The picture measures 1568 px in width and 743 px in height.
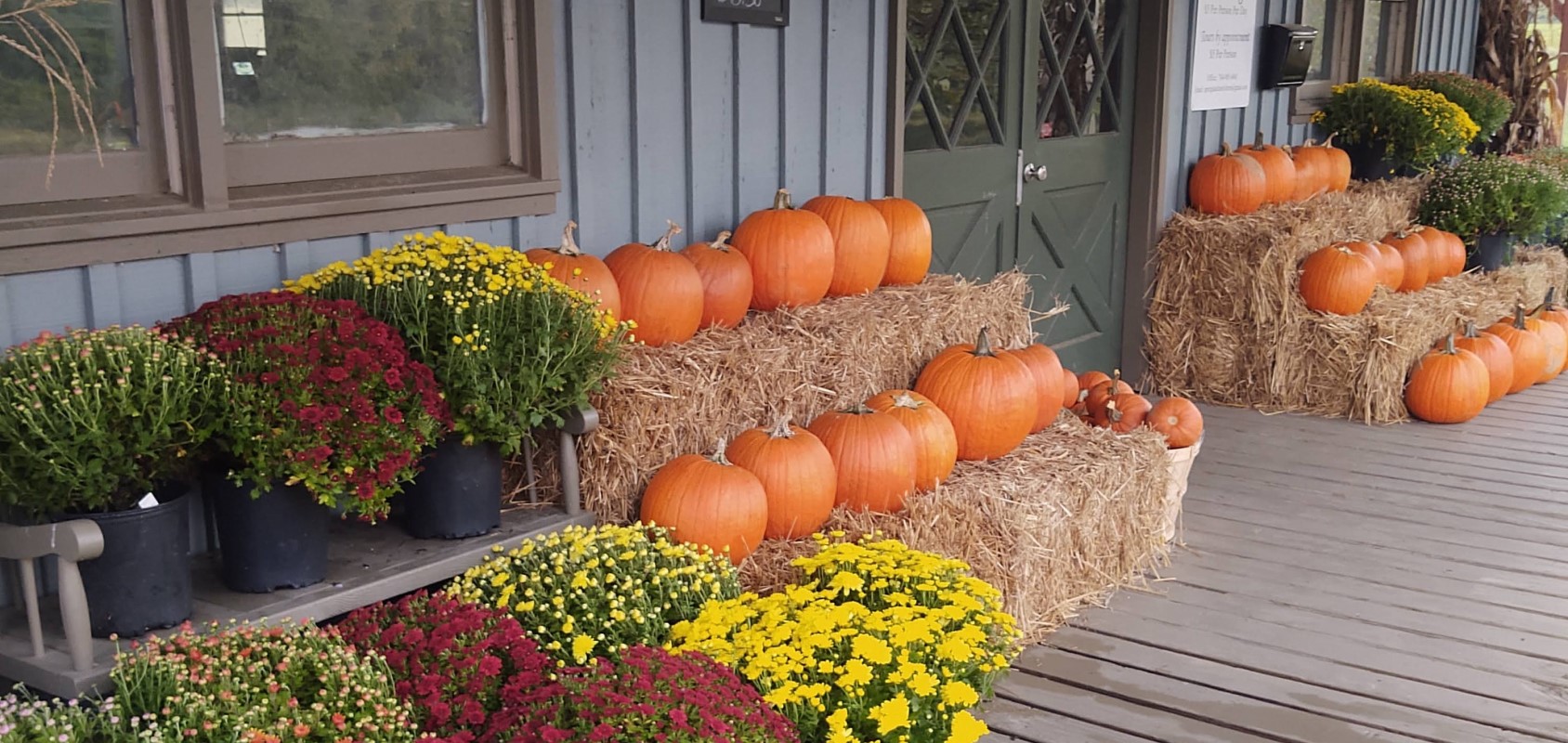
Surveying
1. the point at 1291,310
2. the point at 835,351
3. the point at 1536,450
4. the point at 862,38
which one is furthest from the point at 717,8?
the point at 1536,450

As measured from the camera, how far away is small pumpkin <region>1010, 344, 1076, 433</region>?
378cm

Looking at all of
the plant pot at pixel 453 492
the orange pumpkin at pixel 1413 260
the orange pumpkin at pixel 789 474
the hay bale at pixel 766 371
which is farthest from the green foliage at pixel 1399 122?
the plant pot at pixel 453 492

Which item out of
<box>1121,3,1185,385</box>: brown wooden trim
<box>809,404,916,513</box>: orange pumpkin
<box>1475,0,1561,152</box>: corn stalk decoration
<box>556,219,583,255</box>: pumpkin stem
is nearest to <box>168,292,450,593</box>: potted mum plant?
<box>556,219,583,255</box>: pumpkin stem

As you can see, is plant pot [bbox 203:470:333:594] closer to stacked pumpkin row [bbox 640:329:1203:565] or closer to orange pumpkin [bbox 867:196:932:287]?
stacked pumpkin row [bbox 640:329:1203:565]

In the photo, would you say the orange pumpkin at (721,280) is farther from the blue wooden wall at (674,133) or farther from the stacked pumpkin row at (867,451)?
the stacked pumpkin row at (867,451)

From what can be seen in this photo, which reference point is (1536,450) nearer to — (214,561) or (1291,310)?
(1291,310)

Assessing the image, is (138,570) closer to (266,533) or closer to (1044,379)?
(266,533)

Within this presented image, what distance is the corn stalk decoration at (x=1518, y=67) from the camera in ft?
29.8

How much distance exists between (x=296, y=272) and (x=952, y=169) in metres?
2.66

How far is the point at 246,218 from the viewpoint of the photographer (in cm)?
253

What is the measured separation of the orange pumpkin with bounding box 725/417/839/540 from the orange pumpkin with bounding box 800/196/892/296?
0.67 meters

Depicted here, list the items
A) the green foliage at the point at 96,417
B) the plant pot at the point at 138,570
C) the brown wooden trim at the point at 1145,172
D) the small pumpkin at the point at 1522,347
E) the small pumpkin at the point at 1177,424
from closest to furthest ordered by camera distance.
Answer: the green foliage at the point at 96,417, the plant pot at the point at 138,570, the small pumpkin at the point at 1177,424, the brown wooden trim at the point at 1145,172, the small pumpkin at the point at 1522,347

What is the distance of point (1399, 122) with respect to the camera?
6.75 m

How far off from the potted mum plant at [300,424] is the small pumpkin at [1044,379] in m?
1.95
